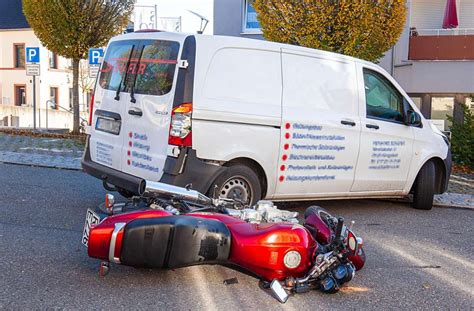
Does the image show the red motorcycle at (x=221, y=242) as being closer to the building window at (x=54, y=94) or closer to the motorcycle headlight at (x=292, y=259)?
the motorcycle headlight at (x=292, y=259)

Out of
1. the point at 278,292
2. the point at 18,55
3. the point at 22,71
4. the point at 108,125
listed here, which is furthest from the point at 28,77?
the point at 278,292

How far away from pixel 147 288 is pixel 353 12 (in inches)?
337

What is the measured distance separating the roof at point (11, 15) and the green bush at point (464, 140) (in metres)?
38.5

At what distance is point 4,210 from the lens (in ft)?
21.4

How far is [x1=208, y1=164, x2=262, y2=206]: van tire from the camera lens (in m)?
5.82

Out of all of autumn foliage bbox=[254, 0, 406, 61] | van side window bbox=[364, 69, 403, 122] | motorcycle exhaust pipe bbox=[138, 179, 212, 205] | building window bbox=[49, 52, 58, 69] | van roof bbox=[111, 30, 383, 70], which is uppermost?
building window bbox=[49, 52, 58, 69]

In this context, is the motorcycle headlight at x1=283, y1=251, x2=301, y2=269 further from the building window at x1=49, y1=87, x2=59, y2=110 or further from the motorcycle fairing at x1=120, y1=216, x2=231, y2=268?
the building window at x1=49, y1=87, x2=59, y2=110

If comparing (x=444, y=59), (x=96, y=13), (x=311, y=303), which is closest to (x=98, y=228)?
(x=311, y=303)

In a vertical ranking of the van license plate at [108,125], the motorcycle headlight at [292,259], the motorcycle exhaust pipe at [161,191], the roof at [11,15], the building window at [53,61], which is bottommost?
the motorcycle headlight at [292,259]

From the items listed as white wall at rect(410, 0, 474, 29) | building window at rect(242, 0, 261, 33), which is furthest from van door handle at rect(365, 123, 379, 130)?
white wall at rect(410, 0, 474, 29)

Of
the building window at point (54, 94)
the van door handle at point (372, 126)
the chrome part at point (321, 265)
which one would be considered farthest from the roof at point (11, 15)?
the chrome part at point (321, 265)

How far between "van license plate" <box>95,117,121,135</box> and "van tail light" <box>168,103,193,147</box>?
0.91 meters

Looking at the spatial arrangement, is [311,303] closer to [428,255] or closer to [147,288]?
[147,288]

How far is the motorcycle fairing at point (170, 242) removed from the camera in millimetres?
3955
